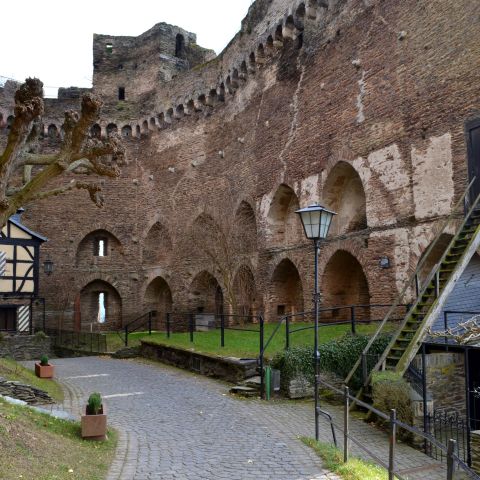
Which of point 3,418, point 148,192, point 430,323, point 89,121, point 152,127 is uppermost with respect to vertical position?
point 152,127

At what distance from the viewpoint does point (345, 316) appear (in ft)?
60.2

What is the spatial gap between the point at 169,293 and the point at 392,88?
17.6 m

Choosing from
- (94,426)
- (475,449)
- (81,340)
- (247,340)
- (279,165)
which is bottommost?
(475,449)

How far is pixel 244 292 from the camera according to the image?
22.5m

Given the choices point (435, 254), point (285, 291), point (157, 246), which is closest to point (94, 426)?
point (435, 254)

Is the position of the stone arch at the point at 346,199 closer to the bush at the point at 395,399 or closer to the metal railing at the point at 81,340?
the bush at the point at 395,399

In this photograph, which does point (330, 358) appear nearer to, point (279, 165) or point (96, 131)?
point (279, 165)

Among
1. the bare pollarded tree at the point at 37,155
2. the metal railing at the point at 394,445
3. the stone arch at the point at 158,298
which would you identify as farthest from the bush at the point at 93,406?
the stone arch at the point at 158,298

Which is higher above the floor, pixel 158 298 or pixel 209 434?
pixel 158 298

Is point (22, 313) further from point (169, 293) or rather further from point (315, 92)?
point (315, 92)

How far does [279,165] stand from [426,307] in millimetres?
10436

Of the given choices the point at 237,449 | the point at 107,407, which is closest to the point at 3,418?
the point at 237,449

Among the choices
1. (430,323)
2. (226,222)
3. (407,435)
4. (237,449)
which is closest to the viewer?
(237,449)

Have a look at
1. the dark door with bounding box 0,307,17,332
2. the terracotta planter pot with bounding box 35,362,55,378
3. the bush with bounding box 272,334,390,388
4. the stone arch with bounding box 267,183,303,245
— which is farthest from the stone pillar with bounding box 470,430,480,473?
the dark door with bounding box 0,307,17,332
